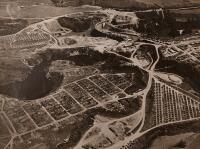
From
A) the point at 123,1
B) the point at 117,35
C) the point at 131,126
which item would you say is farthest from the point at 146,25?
the point at 131,126

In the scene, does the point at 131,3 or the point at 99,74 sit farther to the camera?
the point at 131,3

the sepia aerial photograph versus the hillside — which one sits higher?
the hillside

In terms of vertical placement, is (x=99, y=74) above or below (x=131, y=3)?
below

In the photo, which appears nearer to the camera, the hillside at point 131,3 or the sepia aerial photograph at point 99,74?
the sepia aerial photograph at point 99,74

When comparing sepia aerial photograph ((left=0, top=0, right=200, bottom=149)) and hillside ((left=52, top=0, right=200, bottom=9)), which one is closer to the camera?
sepia aerial photograph ((left=0, top=0, right=200, bottom=149))

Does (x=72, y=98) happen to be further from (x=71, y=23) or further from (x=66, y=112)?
(x=71, y=23)

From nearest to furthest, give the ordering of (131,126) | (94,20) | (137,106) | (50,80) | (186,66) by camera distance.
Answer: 1. (131,126)
2. (137,106)
3. (50,80)
4. (186,66)
5. (94,20)

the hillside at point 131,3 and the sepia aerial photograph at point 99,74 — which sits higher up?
the hillside at point 131,3

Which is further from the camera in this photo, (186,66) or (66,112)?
(186,66)
